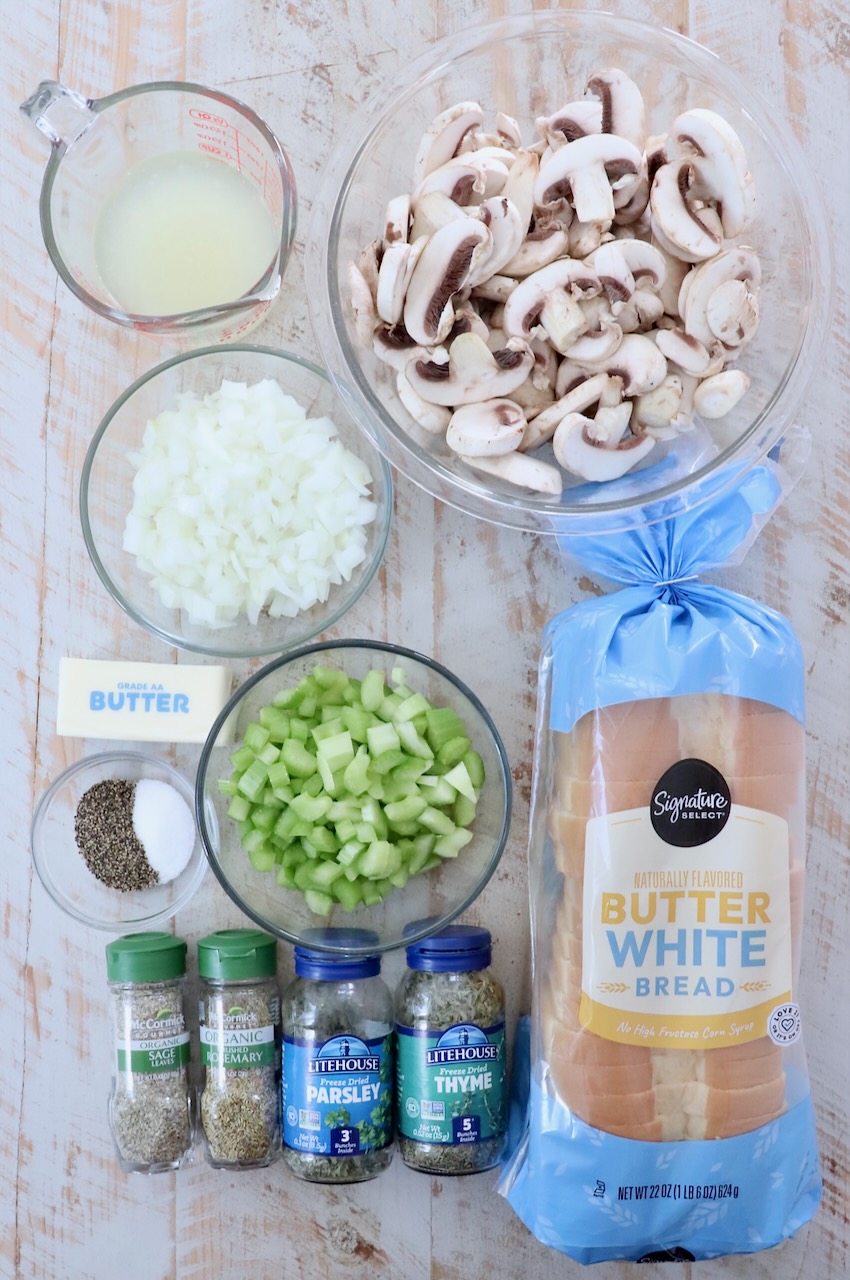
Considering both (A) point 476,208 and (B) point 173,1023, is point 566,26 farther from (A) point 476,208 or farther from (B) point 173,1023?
(B) point 173,1023

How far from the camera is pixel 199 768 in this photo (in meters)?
1.30

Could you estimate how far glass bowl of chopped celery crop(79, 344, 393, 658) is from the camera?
129 cm

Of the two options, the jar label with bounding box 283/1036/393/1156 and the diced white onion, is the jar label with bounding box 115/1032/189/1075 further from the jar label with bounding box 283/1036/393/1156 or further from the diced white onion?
the diced white onion

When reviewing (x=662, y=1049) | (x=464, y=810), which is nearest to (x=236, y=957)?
(x=464, y=810)

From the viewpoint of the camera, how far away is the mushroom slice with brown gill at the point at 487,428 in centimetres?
113

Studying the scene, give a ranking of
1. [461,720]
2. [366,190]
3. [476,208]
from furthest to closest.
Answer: [461,720]
[366,190]
[476,208]

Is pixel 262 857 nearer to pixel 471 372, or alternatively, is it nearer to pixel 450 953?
pixel 450 953

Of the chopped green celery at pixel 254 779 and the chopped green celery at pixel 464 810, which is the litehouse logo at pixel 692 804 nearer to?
the chopped green celery at pixel 464 810

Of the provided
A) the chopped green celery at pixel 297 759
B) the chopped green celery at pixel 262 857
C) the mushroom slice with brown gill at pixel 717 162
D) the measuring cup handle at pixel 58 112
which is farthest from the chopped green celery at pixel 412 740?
the measuring cup handle at pixel 58 112

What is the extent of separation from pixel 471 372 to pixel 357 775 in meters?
0.47

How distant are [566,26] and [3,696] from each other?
108 centimetres

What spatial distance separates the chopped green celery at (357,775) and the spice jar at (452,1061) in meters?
0.20

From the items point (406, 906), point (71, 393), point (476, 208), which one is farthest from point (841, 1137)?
point (71, 393)

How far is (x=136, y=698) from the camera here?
1.35 m
